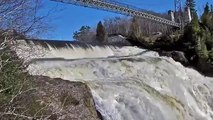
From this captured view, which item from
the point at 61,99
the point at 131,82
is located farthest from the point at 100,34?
the point at 61,99

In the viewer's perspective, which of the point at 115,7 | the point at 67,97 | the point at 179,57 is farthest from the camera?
the point at 115,7

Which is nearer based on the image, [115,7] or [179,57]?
[179,57]

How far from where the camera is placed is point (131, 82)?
1855 centimetres

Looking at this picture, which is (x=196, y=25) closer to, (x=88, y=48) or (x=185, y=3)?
(x=88, y=48)

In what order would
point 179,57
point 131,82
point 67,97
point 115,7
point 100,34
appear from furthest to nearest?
point 100,34 < point 115,7 < point 179,57 < point 131,82 < point 67,97

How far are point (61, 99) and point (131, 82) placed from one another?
507 centimetres

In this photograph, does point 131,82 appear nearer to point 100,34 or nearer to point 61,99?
point 61,99

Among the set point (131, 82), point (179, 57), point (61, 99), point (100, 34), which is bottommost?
point (100, 34)

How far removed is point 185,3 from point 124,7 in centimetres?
2324

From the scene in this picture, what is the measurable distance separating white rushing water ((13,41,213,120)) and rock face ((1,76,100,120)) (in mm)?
682

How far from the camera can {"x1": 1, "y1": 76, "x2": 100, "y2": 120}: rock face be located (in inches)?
492

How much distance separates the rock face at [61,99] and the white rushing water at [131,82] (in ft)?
2.24

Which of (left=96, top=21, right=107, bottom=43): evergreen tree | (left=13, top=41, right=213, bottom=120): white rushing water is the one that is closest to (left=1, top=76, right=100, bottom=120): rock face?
(left=13, top=41, right=213, bottom=120): white rushing water

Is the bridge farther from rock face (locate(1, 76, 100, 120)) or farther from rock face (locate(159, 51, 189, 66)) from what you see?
rock face (locate(1, 76, 100, 120))
